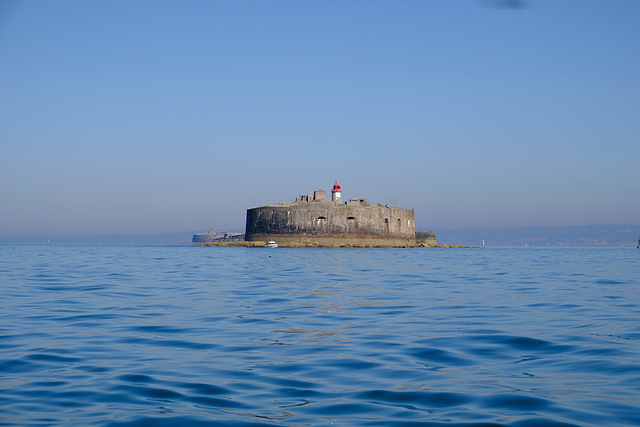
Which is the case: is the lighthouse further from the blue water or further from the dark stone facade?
the blue water

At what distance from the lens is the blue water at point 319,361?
4023 millimetres

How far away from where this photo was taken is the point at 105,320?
8398 mm

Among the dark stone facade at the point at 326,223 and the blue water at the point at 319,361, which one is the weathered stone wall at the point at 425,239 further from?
the blue water at the point at 319,361

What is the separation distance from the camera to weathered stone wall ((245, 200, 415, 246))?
5453 cm

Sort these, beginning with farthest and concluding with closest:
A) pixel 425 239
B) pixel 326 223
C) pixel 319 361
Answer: pixel 425 239 < pixel 326 223 < pixel 319 361

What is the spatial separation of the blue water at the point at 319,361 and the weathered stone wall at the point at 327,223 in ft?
142

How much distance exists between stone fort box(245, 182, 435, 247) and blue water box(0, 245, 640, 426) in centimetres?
4318

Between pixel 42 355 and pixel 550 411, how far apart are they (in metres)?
4.56

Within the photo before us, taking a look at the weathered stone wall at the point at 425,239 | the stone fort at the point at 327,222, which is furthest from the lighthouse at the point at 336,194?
the weathered stone wall at the point at 425,239

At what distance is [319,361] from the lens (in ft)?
Answer: 18.6

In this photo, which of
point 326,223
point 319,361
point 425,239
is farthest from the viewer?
point 425,239

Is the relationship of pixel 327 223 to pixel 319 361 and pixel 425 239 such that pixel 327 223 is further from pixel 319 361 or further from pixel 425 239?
pixel 319 361

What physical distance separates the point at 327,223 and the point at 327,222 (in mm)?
88

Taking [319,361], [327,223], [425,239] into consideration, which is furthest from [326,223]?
[319,361]
